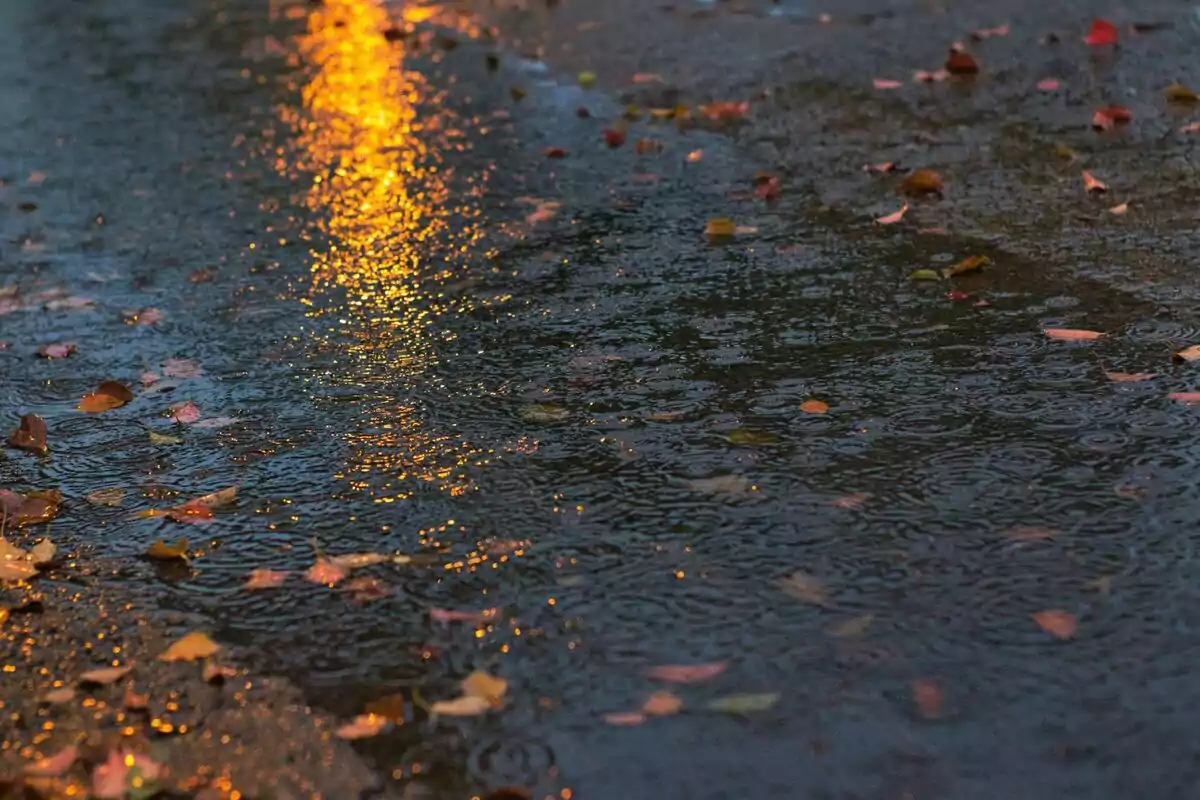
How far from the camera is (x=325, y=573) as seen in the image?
282 centimetres

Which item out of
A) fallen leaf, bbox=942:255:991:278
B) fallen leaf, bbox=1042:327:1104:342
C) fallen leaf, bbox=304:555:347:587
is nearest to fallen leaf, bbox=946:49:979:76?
fallen leaf, bbox=942:255:991:278

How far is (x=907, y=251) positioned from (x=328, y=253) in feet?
6.90

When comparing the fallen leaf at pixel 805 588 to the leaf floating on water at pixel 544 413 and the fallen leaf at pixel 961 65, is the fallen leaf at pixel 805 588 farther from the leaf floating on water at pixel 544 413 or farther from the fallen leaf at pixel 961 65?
the fallen leaf at pixel 961 65

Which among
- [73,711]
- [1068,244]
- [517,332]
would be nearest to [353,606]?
[73,711]

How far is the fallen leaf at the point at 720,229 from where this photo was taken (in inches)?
188

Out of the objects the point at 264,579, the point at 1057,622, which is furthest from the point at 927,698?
the point at 264,579

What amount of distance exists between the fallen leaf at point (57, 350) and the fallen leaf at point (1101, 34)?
5.47 m

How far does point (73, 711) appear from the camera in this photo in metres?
2.43

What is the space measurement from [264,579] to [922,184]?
3123 mm

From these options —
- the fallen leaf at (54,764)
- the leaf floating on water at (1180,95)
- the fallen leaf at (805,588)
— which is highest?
the leaf floating on water at (1180,95)

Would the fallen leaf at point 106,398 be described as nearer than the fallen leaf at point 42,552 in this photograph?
No

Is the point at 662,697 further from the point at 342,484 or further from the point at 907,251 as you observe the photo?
the point at 907,251

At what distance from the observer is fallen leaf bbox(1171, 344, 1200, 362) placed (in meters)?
3.48

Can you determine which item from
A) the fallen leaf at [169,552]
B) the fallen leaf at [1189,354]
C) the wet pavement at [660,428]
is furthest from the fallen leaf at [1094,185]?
the fallen leaf at [169,552]
